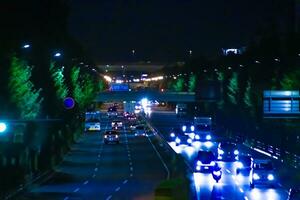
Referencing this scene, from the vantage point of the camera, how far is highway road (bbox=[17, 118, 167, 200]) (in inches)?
1858

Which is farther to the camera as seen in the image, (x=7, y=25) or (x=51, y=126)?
(x=51, y=126)

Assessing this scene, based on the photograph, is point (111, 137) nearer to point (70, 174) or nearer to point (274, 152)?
point (274, 152)

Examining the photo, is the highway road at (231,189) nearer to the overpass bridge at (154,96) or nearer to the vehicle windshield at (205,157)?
the vehicle windshield at (205,157)

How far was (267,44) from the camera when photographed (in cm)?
11706

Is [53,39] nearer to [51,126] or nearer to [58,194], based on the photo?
[51,126]

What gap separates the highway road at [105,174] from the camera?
47.2m

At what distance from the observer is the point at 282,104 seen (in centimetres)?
5794

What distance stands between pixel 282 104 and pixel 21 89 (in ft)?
55.0

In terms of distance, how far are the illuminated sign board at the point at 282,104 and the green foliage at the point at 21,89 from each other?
15.6 metres

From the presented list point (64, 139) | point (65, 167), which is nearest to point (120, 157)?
point (64, 139)

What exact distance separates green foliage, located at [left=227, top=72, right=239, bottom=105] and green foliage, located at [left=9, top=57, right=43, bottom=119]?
57.3 meters

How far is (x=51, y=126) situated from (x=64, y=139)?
1117 cm

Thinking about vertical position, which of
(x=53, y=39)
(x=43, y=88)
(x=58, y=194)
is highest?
(x=53, y=39)

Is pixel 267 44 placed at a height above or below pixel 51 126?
above
